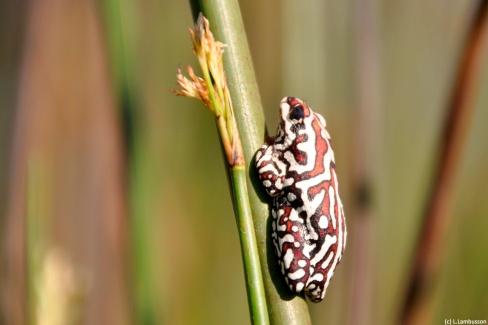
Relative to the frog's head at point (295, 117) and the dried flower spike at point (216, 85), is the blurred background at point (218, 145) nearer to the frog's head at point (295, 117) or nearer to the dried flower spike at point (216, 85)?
A: the frog's head at point (295, 117)

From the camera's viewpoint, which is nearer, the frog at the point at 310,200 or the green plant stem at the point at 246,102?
the green plant stem at the point at 246,102

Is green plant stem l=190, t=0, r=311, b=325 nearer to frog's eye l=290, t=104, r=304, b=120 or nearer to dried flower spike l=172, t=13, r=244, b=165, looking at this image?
dried flower spike l=172, t=13, r=244, b=165

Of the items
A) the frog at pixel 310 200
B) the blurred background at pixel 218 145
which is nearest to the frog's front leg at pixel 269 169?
the frog at pixel 310 200

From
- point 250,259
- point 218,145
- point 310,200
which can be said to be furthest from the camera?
point 218,145

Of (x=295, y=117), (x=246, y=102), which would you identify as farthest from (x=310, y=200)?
(x=246, y=102)

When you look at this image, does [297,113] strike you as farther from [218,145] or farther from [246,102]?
[218,145]

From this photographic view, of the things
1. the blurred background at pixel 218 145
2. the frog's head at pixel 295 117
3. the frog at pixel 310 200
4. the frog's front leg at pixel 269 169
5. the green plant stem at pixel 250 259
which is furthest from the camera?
the blurred background at pixel 218 145

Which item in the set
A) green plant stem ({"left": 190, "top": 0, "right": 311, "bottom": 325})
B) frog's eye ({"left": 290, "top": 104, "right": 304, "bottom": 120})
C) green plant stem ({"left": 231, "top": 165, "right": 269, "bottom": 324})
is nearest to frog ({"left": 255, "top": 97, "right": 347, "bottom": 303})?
frog's eye ({"left": 290, "top": 104, "right": 304, "bottom": 120})
